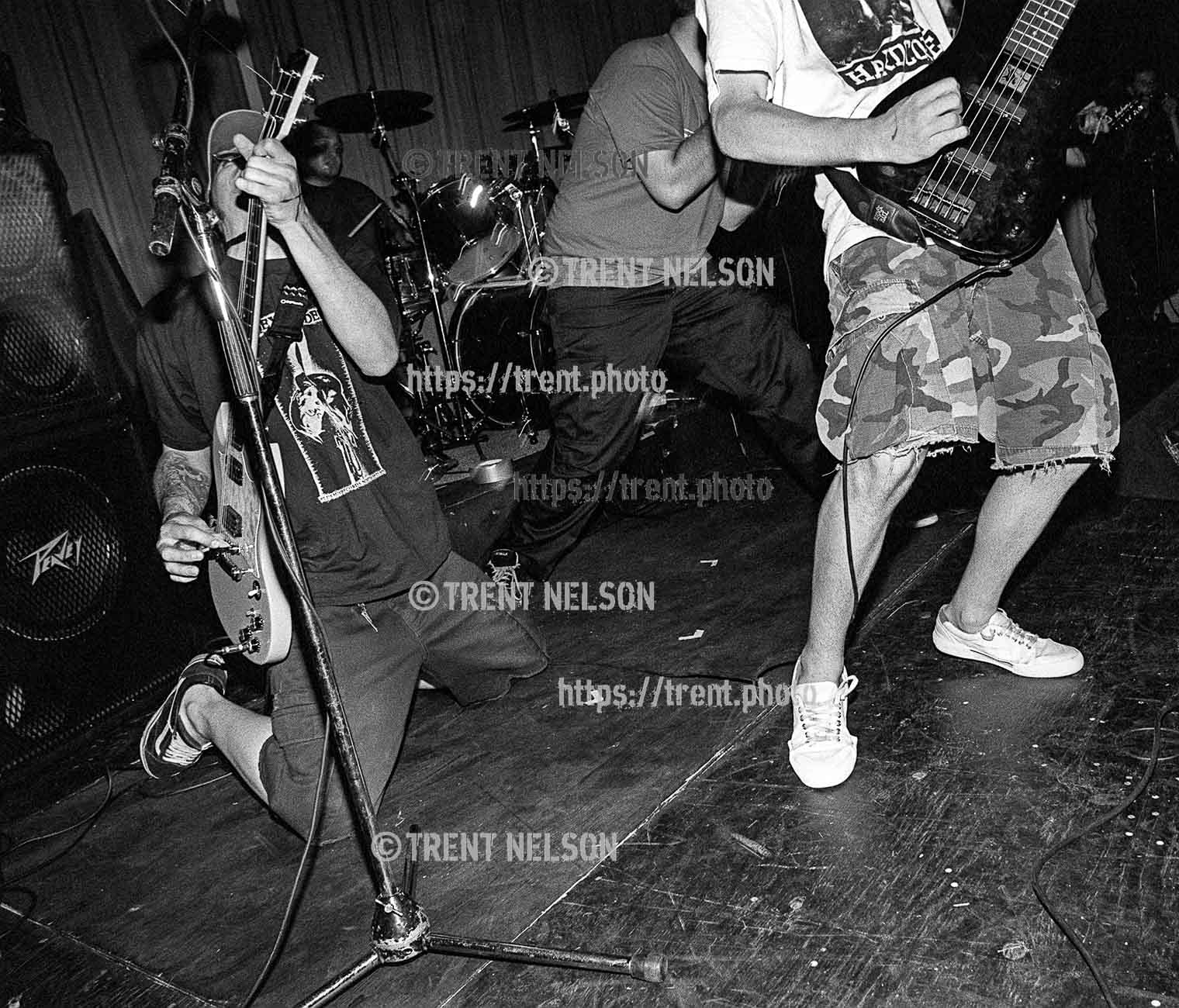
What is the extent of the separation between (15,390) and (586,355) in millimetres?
1735

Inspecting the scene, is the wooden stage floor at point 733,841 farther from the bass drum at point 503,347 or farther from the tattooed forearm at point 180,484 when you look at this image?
the bass drum at point 503,347

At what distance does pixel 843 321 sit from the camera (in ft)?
6.05

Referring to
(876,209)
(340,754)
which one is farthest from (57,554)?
(876,209)

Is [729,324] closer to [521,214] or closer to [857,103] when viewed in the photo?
[857,103]

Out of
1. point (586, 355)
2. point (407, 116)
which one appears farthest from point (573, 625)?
Answer: point (407, 116)

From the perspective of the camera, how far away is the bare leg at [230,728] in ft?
7.13

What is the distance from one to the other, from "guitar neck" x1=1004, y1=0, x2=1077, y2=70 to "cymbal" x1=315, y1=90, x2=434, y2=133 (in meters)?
4.67

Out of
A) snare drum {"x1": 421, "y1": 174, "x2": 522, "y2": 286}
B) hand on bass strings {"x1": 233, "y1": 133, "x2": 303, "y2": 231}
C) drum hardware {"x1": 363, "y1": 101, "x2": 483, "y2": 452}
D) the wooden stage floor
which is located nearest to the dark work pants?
the wooden stage floor

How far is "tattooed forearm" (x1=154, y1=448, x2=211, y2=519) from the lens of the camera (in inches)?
88.0

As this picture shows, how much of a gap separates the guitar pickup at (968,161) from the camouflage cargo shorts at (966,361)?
6.5 inches

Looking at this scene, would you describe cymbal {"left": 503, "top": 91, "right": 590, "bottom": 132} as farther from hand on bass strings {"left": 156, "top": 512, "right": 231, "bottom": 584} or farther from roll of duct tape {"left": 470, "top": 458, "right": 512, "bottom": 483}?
hand on bass strings {"left": 156, "top": 512, "right": 231, "bottom": 584}

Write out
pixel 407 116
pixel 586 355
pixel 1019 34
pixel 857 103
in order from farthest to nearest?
pixel 407 116
pixel 586 355
pixel 857 103
pixel 1019 34

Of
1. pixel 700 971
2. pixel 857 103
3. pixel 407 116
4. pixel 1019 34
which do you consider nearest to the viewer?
pixel 700 971

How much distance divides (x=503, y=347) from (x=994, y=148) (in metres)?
3.85
